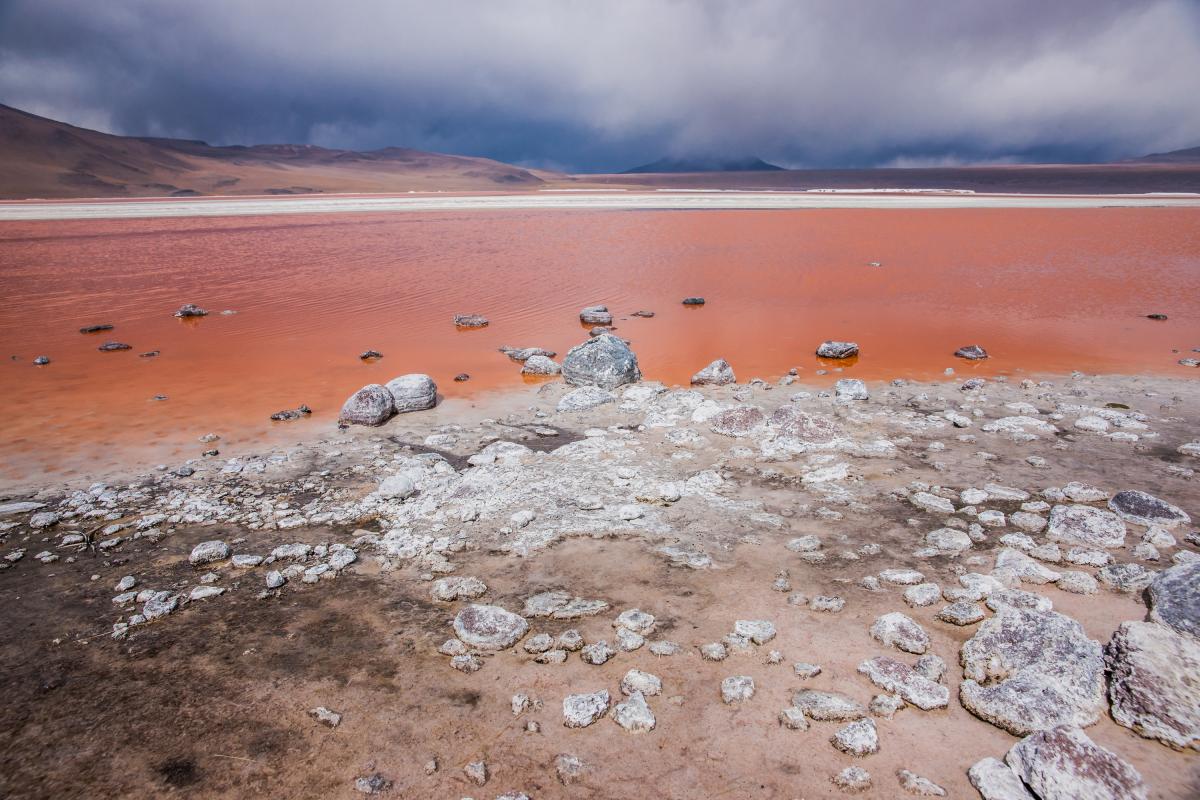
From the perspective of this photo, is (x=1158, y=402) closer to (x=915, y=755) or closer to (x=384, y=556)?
(x=915, y=755)

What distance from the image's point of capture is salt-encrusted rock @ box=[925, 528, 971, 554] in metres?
3.57

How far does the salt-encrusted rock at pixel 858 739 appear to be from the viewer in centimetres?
230

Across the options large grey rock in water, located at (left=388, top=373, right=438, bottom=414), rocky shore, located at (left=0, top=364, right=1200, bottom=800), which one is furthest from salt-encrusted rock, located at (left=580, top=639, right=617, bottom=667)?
large grey rock in water, located at (left=388, top=373, right=438, bottom=414)

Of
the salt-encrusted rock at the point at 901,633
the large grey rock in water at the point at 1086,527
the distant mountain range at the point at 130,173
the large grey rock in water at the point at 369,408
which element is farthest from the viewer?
the distant mountain range at the point at 130,173

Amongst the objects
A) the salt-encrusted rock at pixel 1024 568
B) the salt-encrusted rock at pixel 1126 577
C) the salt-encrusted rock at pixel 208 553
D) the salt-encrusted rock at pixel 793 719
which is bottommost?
the salt-encrusted rock at pixel 208 553

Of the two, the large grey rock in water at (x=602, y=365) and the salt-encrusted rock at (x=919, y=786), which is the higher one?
the large grey rock in water at (x=602, y=365)

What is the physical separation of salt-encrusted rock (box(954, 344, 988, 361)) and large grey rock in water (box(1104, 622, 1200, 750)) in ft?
19.9

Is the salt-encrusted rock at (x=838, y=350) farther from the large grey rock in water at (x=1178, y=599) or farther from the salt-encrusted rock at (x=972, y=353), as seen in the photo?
the large grey rock in water at (x=1178, y=599)

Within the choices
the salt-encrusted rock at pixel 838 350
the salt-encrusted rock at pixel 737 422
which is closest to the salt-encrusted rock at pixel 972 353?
the salt-encrusted rock at pixel 838 350

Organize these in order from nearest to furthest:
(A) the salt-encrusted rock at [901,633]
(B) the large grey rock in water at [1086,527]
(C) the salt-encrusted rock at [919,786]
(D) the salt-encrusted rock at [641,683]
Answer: (C) the salt-encrusted rock at [919,786], (D) the salt-encrusted rock at [641,683], (A) the salt-encrusted rock at [901,633], (B) the large grey rock in water at [1086,527]

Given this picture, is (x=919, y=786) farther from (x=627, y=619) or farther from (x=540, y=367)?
(x=540, y=367)

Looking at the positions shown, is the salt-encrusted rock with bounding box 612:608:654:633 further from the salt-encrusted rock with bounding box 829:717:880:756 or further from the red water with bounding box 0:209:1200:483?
the red water with bounding box 0:209:1200:483

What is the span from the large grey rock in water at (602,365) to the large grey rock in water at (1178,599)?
15.4 ft

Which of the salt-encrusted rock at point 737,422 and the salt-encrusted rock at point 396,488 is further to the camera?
the salt-encrusted rock at point 737,422
